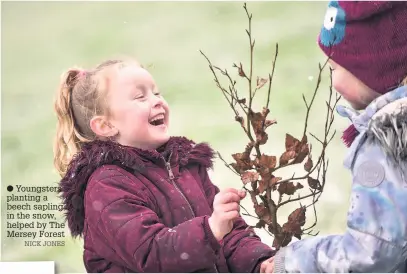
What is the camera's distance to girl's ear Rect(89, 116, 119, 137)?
70.4 inches

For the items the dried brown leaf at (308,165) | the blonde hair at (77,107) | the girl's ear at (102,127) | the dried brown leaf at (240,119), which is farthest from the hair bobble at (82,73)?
the dried brown leaf at (308,165)

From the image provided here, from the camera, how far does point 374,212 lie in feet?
4.59

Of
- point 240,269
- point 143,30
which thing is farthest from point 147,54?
point 240,269

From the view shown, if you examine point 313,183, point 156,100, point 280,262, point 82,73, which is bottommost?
point 280,262

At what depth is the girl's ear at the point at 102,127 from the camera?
5.87 ft

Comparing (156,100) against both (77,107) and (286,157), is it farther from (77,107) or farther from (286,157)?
(286,157)

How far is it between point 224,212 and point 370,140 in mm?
409

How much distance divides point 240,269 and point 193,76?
58cm

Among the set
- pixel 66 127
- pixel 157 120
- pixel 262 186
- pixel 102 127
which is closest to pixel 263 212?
pixel 262 186

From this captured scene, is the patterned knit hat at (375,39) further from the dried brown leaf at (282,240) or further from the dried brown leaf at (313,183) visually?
the dried brown leaf at (282,240)

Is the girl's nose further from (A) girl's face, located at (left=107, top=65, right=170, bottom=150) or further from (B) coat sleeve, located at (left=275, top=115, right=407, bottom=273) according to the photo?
(B) coat sleeve, located at (left=275, top=115, right=407, bottom=273)

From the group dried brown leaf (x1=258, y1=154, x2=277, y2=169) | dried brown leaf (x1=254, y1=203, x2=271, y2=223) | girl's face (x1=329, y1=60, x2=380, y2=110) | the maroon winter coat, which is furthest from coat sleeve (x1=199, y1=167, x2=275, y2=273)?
girl's face (x1=329, y1=60, x2=380, y2=110)

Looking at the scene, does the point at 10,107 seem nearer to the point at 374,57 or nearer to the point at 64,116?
the point at 64,116

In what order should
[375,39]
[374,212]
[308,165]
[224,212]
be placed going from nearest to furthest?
[374,212]
[375,39]
[224,212]
[308,165]
